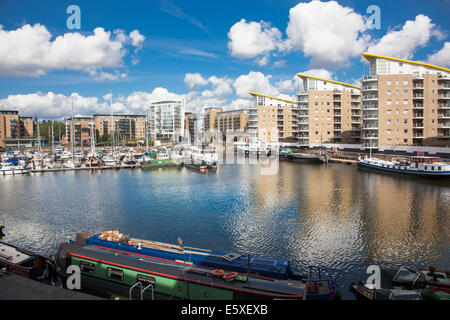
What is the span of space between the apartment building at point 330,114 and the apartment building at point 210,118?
306 ft

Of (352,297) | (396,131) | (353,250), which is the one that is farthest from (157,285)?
(396,131)

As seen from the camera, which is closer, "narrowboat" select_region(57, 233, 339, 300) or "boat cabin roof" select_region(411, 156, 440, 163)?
"narrowboat" select_region(57, 233, 339, 300)

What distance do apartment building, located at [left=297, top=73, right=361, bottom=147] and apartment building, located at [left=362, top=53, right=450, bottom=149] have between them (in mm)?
16838

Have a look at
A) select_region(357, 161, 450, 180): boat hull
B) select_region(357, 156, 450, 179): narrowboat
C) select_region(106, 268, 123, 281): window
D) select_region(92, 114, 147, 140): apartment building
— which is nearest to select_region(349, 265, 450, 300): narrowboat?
select_region(106, 268, 123, 281): window

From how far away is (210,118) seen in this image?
171500 mm

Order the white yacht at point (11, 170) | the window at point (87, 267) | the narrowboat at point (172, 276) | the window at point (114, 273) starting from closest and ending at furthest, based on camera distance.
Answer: the narrowboat at point (172, 276) < the window at point (114, 273) < the window at point (87, 267) < the white yacht at point (11, 170)

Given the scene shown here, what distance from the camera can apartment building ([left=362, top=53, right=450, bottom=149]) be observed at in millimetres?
54594

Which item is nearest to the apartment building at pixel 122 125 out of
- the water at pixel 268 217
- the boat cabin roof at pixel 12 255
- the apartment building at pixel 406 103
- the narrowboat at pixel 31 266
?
the apartment building at pixel 406 103

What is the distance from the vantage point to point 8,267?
1262 cm

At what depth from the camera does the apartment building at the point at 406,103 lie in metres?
54.6

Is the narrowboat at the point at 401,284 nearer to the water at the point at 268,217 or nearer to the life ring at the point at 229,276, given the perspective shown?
the water at the point at 268,217

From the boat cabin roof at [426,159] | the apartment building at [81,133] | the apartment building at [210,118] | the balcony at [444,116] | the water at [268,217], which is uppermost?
the apartment building at [210,118]

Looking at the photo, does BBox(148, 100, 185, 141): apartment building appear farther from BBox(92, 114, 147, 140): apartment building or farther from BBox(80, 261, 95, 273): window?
BBox(80, 261, 95, 273): window
